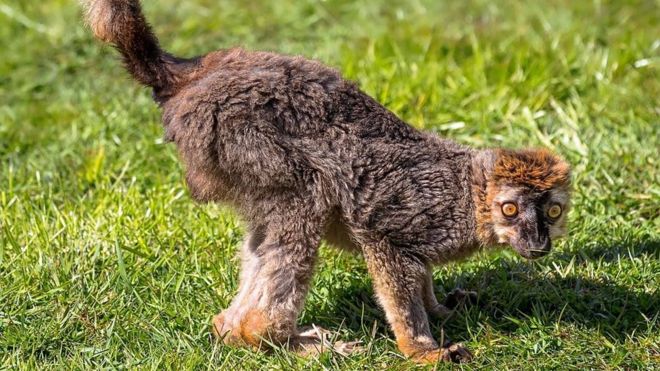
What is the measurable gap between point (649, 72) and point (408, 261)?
148 inches

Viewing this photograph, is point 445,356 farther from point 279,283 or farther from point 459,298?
point 279,283

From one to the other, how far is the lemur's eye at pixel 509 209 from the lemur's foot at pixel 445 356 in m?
0.73

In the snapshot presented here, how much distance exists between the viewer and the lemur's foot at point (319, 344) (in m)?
4.96

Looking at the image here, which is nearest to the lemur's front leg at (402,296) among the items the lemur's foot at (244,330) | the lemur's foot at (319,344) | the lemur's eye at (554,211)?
the lemur's foot at (319,344)

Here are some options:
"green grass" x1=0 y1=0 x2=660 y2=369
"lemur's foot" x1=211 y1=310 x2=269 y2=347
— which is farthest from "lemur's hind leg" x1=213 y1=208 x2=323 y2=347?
"green grass" x1=0 y1=0 x2=660 y2=369

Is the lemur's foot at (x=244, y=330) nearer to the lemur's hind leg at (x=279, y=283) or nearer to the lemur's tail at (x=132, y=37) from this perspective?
the lemur's hind leg at (x=279, y=283)

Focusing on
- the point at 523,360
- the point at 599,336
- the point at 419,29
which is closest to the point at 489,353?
the point at 523,360

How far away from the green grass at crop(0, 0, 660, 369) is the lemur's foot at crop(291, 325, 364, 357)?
0.29ft

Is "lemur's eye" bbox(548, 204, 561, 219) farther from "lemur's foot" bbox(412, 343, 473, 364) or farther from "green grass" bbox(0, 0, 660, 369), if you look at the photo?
"lemur's foot" bbox(412, 343, 473, 364)

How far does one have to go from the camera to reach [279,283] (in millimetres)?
4902

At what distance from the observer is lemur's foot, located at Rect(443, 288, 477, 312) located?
5.45 metres

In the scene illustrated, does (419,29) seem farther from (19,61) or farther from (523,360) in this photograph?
(523,360)

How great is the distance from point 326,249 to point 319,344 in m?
0.86

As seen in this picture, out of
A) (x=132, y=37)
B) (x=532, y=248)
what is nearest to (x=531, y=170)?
(x=532, y=248)
